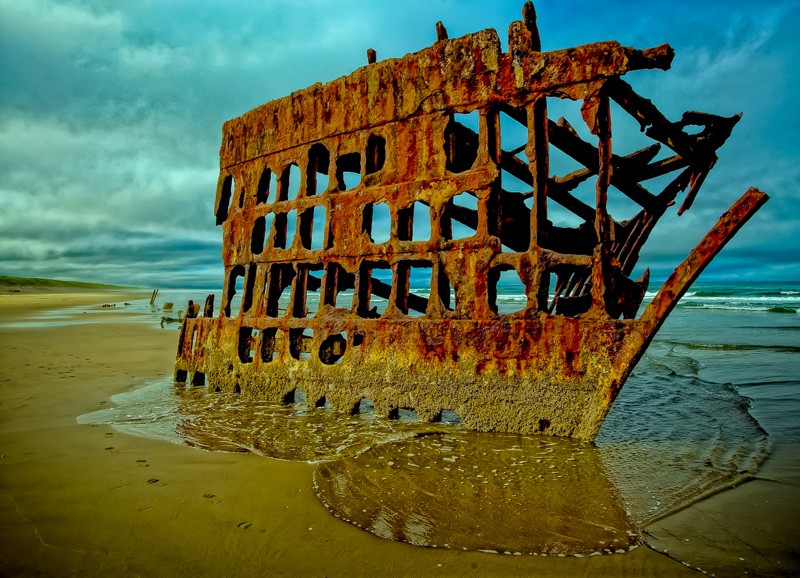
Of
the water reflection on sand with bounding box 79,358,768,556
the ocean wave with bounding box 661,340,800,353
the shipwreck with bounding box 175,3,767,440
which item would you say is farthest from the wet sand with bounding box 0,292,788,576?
the ocean wave with bounding box 661,340,800,353

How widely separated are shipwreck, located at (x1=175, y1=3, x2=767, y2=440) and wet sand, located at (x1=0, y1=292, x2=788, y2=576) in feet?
3.97

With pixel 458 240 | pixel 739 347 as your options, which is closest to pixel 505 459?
pixel 458 240

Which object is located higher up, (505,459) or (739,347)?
(739,347)

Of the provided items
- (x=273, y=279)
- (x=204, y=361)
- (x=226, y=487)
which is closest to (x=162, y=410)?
(x=204, y=361)

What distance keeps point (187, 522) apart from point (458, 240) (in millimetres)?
2702

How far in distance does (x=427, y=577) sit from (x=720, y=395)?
5.26 metres

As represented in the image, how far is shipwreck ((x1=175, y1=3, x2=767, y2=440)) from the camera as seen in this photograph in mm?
3512

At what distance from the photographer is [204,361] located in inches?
227

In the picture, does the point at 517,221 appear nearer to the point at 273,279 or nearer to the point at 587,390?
the point at 587,390

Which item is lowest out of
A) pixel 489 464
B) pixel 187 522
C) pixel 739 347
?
pixel 187 522

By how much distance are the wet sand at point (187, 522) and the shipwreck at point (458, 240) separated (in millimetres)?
1209

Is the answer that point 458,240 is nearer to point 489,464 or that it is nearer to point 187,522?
point 489,464

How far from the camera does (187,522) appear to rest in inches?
94.7

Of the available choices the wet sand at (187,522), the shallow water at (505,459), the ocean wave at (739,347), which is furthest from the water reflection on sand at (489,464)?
the ocean wave at (739,347)
